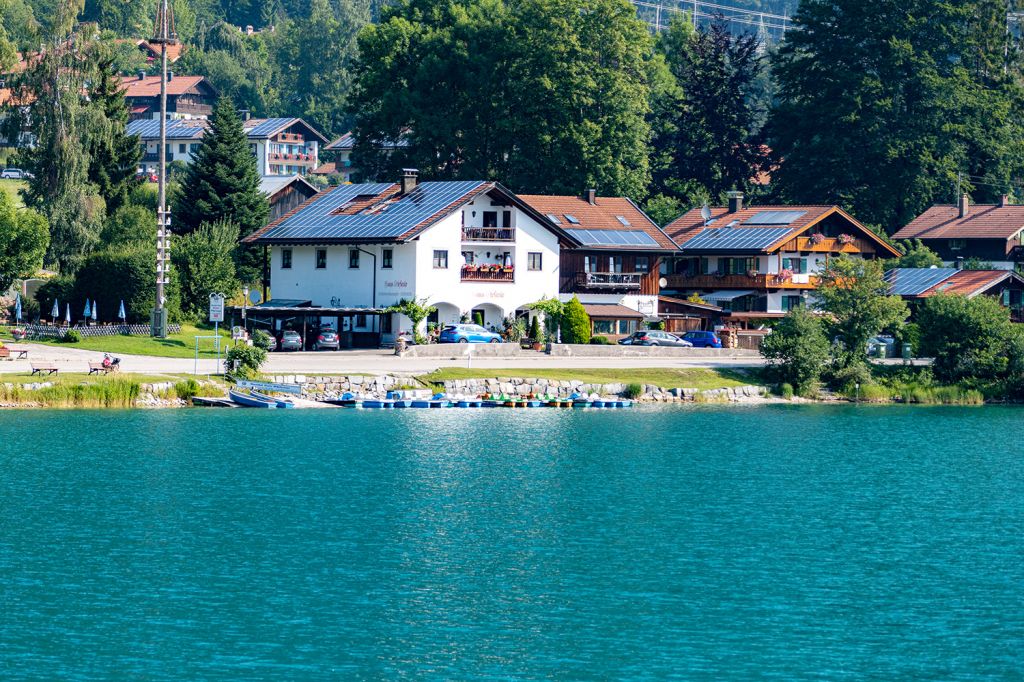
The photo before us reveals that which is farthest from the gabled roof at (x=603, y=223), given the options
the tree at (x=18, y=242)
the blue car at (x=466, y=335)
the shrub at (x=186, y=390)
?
the shrub at (x=186, y=390)

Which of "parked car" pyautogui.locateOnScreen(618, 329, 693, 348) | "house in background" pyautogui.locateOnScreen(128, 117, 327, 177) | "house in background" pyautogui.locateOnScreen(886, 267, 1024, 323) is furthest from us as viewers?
"house in background" pyautogui.locateOnScreen(128, 117, 327, 177)

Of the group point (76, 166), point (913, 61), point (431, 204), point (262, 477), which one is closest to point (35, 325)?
point (76, 166)

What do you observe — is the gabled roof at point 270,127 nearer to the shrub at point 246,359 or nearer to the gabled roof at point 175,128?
the gabled roof at point 175,128

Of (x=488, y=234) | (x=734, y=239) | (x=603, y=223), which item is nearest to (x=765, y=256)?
(x=734, y=239)

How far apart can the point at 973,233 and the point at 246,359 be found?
68.2 m

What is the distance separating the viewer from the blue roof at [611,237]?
3949 inches

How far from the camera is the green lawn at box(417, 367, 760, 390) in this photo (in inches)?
2965

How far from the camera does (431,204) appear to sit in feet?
310

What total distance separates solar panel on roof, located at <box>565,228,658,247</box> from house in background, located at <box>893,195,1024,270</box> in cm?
2696

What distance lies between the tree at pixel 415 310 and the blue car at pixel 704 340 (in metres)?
15.7

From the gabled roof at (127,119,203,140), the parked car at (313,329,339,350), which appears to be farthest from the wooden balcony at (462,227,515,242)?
the gabled roof at (127,119,203,140)

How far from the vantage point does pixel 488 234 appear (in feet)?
312

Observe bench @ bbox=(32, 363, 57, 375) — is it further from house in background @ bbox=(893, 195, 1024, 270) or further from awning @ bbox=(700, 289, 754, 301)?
house in background @ bbox=(893, 195, 1024, 270)

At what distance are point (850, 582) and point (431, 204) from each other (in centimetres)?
6089
